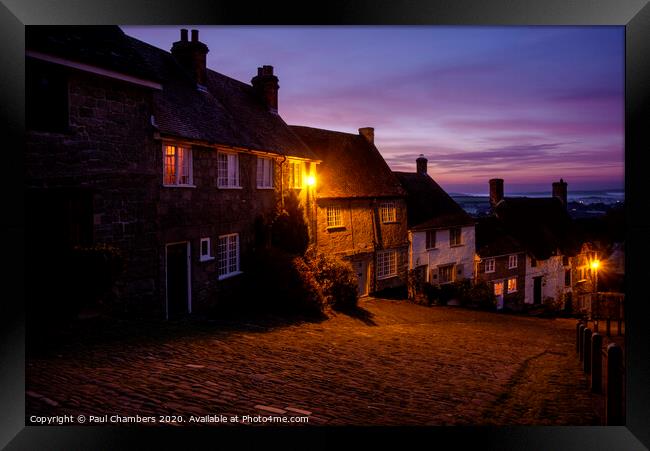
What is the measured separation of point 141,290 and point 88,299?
2.93 m

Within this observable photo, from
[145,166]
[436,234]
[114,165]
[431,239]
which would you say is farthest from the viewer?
[436,234]

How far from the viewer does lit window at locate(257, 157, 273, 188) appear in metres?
16.2

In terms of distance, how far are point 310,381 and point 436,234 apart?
1901 cm

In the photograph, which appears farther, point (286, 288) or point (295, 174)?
point (295, 174)

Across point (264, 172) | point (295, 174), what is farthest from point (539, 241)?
point (264, 172)

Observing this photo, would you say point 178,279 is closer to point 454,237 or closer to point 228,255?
point 228,255

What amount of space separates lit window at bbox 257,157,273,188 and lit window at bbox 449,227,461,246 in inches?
476

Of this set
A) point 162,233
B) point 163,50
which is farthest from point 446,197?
point 162,233

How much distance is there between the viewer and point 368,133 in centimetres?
2525

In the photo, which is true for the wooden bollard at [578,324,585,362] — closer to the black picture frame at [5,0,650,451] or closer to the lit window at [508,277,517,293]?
the black picture frame at [5,0,650,451]

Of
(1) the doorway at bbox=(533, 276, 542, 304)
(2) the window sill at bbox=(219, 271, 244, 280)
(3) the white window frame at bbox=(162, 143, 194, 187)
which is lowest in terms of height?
(1) the doorway at bbox=(533, 276, 542, 304)

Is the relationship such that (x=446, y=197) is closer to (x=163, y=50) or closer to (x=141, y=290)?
(x=163, y=50)

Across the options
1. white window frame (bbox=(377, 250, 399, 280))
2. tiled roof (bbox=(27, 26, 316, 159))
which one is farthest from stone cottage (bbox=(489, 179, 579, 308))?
tiled roof (bbox=(27, 26, 316, 159))

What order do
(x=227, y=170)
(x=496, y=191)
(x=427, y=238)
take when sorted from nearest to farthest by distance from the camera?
1. (x=227, y=170)
2. (x=427, y=238)
3. (x=496, y=191)
